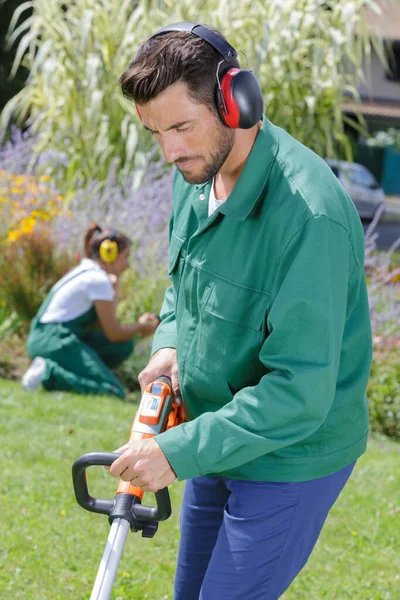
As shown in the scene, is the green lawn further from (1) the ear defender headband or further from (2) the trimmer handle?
(1) the ear defender headband

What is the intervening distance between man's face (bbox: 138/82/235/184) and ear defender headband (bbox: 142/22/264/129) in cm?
4

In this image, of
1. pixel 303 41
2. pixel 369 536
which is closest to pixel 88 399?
pixel 369 536

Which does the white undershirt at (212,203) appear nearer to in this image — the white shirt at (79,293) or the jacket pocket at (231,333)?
the jacket pocket at (231,333)

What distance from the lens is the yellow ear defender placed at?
5.87 m

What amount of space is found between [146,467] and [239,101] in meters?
0.83

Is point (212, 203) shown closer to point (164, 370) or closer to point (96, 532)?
point (164, 370)

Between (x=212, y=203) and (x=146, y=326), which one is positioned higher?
(x=212, y=203)

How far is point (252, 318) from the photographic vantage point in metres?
2.01

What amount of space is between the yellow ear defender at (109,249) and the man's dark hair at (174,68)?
3.91 meters


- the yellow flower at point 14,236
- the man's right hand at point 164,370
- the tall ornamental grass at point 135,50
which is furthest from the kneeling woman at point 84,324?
the man's right hand at point 164,370

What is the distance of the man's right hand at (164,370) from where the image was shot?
95.6 inches

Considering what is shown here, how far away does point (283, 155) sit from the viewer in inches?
80.6

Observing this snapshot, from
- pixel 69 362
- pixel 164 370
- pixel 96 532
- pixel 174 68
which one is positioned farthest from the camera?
pixel 69 362

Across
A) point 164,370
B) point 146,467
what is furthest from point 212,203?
point 146,467
